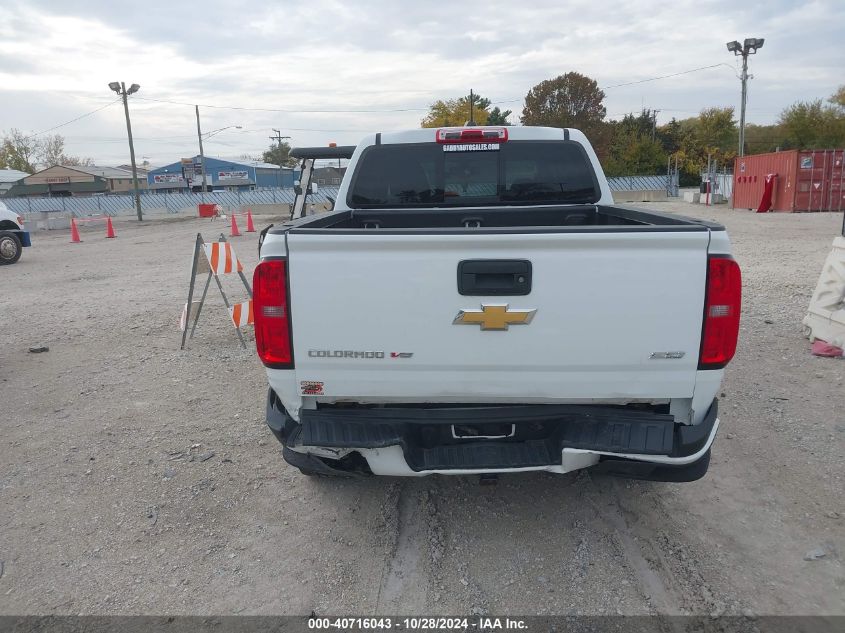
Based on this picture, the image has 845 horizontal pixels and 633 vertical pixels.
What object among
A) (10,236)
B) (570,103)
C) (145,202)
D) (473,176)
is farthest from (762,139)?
(473,176)

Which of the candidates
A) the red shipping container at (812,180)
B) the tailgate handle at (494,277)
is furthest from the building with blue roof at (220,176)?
the tailgate handle at (494,277)

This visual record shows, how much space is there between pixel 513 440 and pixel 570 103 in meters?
56.2

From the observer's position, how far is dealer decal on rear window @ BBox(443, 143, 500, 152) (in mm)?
5090

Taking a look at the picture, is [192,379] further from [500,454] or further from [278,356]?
[500,454]

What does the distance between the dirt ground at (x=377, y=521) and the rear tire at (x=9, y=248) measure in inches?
490

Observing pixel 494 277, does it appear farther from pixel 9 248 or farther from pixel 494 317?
pixel 9 248

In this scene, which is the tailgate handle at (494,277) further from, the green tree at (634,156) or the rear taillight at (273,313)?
the green tree at (634,156)

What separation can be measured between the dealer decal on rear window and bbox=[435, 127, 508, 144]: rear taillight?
0.10 ft

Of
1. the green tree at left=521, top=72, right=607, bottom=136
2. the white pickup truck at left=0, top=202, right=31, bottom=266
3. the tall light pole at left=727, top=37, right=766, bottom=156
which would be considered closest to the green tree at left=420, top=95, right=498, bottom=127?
the green tree at left=521, top=72, right=607, bottom=136

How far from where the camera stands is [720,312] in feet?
9.57

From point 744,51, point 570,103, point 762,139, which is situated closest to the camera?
point 744,51

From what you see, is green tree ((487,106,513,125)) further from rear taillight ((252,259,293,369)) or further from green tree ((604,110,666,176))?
rear taillight ((252,259,293,369))

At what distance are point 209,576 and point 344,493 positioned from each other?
102cm

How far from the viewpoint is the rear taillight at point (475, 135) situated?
5.03 m
